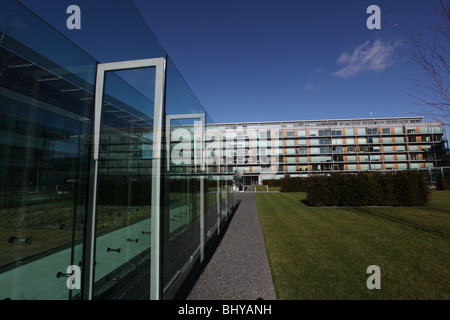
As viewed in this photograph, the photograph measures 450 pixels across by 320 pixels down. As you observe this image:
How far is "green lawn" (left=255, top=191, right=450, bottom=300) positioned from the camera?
3.02 m

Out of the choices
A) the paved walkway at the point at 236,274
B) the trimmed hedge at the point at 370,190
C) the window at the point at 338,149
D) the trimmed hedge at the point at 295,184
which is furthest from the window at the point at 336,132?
the paved walkway at the point at 236,274

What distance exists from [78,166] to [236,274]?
3105mm

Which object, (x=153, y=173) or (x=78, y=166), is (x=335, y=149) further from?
(x=78, y=166)

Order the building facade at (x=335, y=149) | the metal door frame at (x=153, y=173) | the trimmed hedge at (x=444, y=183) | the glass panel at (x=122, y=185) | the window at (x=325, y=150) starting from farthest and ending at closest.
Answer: the window at (x=325, y=150) < the building facade at (x=335, y=149) < the trimmed hedge at (x=444, y=183) < the glass panel at (x=122, y=185) < the metal door frame at (x=153, y=173)

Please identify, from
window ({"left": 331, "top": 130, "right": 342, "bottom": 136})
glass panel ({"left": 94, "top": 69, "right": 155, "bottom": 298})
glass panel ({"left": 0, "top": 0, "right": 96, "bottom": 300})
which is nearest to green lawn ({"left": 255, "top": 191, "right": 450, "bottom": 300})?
glass panel ({"left": 94, "top": 69, "right": 155, "bottom": 298})

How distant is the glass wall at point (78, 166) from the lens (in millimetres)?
1291

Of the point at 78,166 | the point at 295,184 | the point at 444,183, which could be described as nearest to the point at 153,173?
the point at 78,166

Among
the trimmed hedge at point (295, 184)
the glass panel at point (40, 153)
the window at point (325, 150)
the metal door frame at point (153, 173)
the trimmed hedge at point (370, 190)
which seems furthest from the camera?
the window at point (325, 150)

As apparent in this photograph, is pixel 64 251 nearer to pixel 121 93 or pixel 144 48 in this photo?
pixel 121 93

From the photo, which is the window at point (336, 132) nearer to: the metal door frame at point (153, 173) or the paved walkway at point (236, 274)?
the paved walkway at point (236, 274)

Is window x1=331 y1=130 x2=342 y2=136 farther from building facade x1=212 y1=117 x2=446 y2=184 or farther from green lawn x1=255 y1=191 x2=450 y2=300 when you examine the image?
green lawn x1=255 y1=191 x2=450 y2=300

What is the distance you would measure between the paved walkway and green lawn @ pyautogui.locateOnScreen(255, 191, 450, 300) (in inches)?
7.5

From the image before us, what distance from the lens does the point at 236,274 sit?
3684mm

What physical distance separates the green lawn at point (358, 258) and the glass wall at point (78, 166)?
2145 millimetres
